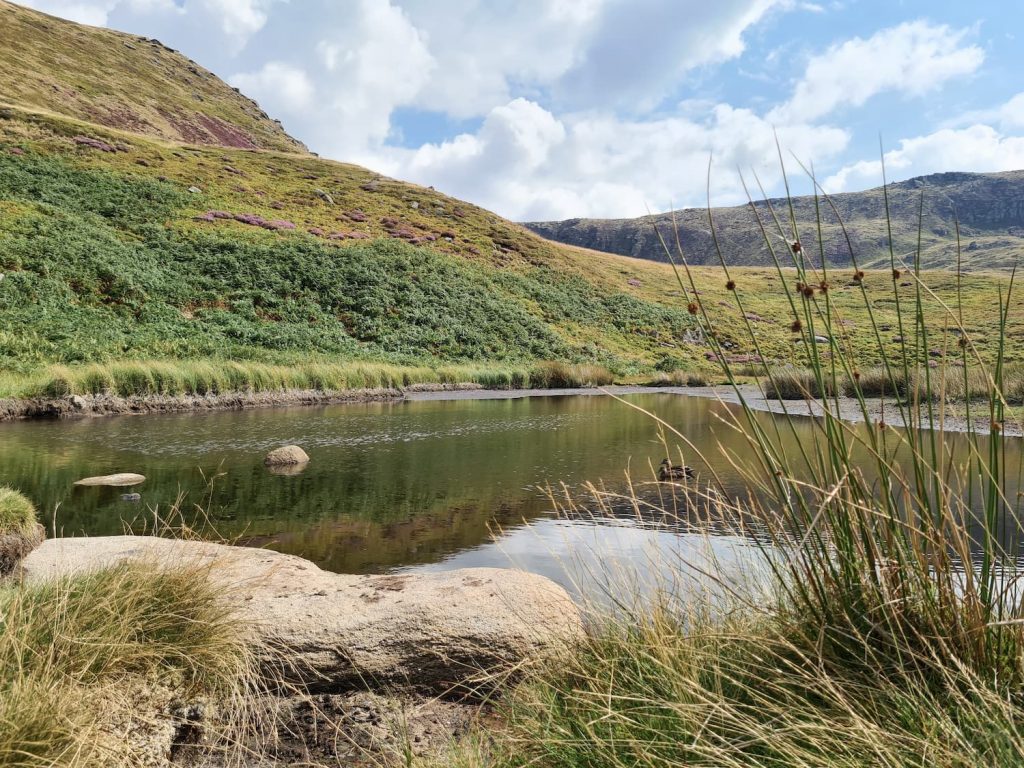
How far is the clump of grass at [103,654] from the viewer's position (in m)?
2.25

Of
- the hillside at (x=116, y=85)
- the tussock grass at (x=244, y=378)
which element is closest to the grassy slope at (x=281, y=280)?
the tussock grass at (x=244, y=378)

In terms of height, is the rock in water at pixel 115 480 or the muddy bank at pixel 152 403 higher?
the muddy bank at pixel 152 403

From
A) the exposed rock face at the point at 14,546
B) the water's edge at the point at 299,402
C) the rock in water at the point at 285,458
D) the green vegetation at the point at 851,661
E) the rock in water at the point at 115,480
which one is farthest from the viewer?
the water's edge at the point at 299,402

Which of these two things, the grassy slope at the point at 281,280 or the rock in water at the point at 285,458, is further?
the grassy slope at the point at 281,280

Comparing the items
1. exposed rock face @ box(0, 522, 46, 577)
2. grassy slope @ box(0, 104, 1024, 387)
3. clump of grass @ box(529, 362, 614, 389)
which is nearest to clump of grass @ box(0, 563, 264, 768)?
exposed rock face @ box(0, 522, 46, 577)

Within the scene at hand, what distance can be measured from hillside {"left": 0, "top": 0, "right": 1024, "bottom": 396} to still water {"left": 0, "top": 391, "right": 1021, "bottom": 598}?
19.4 ft

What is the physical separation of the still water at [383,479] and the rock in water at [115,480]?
0.18 m

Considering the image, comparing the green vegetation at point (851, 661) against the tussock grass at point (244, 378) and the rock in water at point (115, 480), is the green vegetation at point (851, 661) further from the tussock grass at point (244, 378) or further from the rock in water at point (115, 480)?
the tussock grass at point (244, 378)

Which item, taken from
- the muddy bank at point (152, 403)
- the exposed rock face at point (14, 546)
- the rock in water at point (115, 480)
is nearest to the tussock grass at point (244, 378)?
the muddy bank at point (152, 403)

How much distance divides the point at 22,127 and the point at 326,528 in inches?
2203

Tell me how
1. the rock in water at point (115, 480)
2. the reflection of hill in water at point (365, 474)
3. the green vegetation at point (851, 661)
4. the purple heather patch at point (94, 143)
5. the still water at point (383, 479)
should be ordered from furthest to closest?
1. the purple heather patch at point (94, 143)
2. the rock in water at point (115, 480)
3. the reflection of hill in water at point (365, 474)
4. the still water at point (383, 479)
5. the green vegetation at point (851, 661)

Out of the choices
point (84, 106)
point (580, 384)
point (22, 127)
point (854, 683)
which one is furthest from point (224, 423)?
point (84, 106)

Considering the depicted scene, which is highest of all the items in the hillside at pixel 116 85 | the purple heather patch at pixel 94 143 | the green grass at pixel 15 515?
the hillside at pixel 116 85

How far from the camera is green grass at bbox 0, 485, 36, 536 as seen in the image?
581cm
